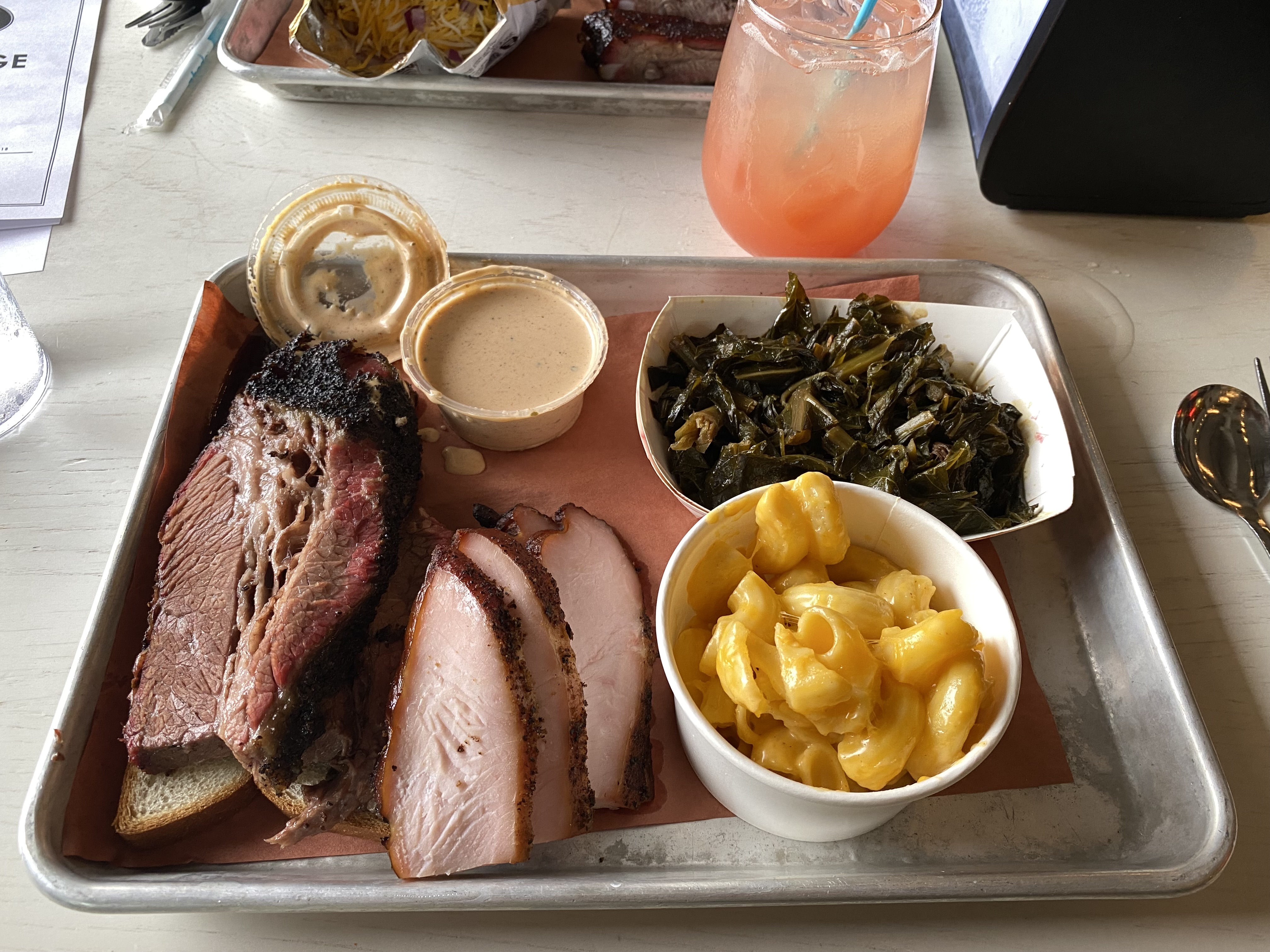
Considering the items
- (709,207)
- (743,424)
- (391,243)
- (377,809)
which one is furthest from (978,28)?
(377,809)

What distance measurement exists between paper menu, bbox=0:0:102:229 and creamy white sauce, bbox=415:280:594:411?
4.17 ft

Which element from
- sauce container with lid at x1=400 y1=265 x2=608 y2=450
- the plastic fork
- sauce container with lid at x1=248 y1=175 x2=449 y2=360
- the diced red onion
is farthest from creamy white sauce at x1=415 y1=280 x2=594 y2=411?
the plastic fork

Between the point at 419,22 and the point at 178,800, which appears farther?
the point at 419,22

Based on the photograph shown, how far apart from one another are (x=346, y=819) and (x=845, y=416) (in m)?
1.20

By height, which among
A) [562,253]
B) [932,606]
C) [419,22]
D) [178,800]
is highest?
[419,22]

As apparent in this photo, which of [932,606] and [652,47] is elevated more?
[652,47]

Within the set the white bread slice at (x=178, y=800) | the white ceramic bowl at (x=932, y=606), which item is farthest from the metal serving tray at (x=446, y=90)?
the white bread slice at (x=178, y=800)

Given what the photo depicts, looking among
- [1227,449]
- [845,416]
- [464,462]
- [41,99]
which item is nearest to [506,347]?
[464,462]

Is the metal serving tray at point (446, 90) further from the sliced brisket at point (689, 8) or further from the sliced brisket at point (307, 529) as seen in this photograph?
the sliced brisket at point (307, 529)

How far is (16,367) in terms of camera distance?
1.89 m

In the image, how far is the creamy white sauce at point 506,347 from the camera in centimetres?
179

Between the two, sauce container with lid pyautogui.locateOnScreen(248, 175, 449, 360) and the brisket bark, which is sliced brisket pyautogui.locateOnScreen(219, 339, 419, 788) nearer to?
the brisket bark

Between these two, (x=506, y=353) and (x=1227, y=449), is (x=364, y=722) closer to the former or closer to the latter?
(x=506, y=353)

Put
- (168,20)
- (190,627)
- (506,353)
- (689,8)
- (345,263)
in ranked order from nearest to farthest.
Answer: (190,627) → (506,353) → (345,263) → (689,8) → (168,20)
